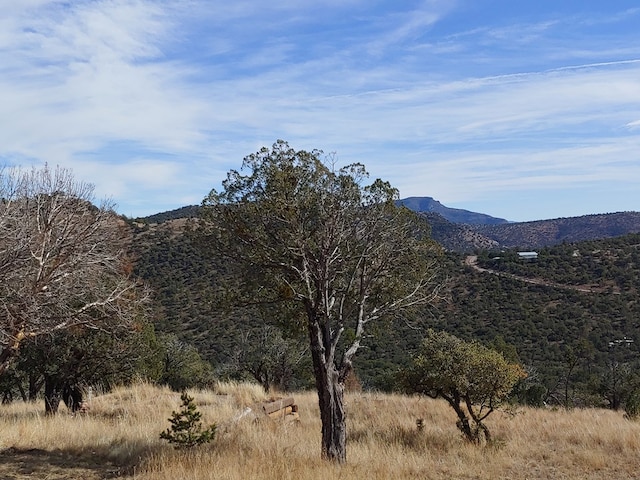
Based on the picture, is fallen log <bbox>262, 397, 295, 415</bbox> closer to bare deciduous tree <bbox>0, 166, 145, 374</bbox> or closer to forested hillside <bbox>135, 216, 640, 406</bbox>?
bare deciduous tree <bbox>0, 166, 145, 374</bbox>

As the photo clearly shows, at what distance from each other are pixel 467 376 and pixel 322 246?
5356 millimetres

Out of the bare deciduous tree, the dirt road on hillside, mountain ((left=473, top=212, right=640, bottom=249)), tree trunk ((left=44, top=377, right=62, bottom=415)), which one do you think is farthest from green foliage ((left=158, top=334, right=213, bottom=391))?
mountain ((left=473, top=212, right=640, bottom=249))

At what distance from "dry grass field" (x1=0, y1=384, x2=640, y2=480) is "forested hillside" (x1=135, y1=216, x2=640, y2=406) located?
315 inches

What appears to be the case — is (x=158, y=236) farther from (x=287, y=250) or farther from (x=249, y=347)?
(x=287, y=250)

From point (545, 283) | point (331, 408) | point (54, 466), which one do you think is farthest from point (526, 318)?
point (54, 466)

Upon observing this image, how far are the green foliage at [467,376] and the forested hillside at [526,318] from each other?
11.0m

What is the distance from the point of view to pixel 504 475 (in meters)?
9.85

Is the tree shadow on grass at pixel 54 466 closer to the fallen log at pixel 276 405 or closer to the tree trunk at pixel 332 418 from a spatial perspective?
the tree trunk at pixel 332 418

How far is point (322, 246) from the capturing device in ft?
30.0

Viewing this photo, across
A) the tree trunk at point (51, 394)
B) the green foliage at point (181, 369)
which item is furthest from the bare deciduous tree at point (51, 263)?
the green foliage at point (181, 369)

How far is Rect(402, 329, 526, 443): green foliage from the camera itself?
1245 centimetres

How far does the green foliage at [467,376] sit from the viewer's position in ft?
40.8

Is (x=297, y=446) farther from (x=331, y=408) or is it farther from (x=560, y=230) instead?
(x=560, y=230)

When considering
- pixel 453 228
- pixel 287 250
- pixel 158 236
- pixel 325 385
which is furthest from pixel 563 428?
pixel 453 228
